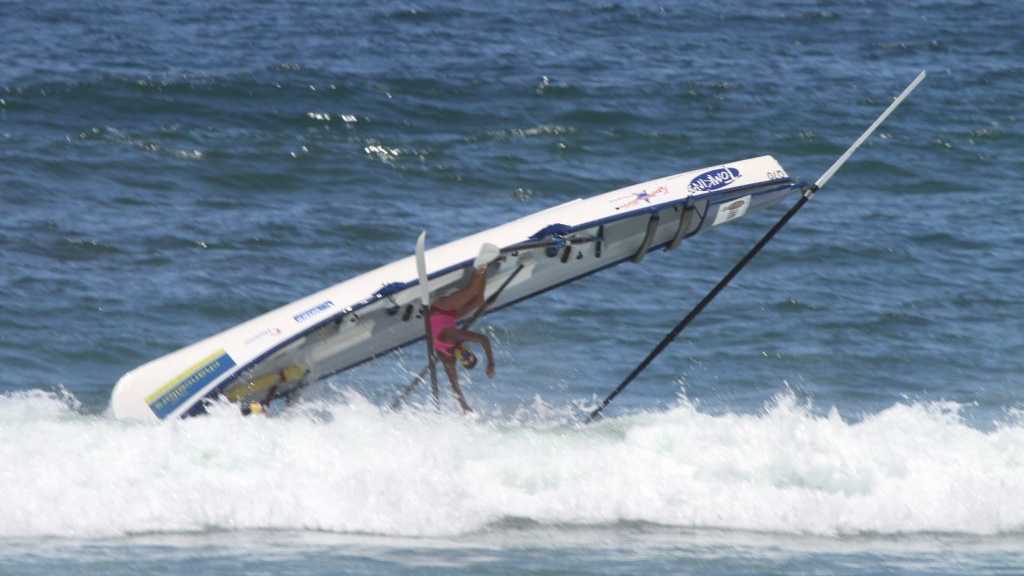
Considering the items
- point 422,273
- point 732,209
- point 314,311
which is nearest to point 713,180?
point 732,209

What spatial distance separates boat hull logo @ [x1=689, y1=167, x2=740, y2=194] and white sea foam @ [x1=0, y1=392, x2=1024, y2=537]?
1548mm

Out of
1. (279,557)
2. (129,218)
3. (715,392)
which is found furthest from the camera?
(129,218)

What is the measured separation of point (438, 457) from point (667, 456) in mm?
1480

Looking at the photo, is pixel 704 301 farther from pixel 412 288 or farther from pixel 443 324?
pixel 412 288

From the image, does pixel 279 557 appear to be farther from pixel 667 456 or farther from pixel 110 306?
pixel 110 306

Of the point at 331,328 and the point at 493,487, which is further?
the point at 331,328

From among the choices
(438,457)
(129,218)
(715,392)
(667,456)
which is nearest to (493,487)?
(438,457)

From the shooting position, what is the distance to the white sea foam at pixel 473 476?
393 inches

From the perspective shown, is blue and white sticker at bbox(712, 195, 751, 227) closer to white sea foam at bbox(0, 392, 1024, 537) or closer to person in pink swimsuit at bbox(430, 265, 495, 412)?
white sea foam at bbox(0, 392, 1024, 537)

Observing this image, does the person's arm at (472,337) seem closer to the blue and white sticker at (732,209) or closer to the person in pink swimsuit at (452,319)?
the person in pink swimsuit at (452,319)

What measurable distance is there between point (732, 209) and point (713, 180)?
33 centimetres

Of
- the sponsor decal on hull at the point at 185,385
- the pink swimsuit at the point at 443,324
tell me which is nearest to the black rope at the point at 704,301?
the pink swimsuit at the point at 443,324

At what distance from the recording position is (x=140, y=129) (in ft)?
61.6

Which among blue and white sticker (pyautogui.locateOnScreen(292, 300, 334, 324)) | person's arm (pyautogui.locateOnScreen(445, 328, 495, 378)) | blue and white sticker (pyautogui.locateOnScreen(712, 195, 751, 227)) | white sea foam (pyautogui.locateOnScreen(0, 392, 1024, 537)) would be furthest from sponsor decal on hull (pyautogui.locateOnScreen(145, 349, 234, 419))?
blue and white sticker (pyautogui.locateOnScreen(712, 195, 751, 227))
